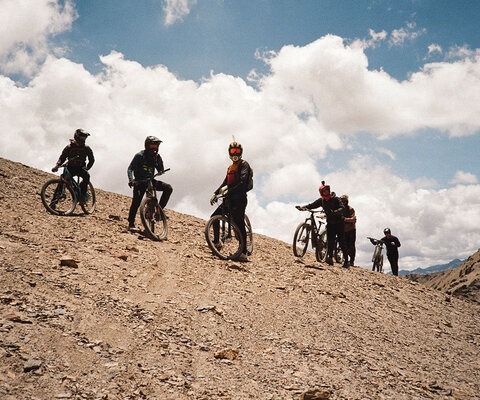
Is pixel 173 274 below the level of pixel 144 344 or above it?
above

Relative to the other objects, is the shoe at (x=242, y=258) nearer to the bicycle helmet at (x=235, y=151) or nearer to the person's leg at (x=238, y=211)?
the person's leg at (x=238, y=211)

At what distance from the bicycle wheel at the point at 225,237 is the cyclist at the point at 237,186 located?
0.14 metres

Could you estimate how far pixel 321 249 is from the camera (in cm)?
1363

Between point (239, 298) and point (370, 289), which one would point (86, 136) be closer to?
point (239, 298)

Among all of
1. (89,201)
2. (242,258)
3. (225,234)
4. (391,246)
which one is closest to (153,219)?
(225,234)

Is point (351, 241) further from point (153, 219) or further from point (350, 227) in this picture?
point (153, 219)

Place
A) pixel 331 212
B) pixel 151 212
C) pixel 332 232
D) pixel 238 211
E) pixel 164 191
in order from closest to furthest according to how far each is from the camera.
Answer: pixel 238 211 < pixel 151 212 < pixel 164 191 < pixel 331 212 < pixel 332 232

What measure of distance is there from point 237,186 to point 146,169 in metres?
2.81

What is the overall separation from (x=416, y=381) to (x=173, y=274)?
16.9 feet

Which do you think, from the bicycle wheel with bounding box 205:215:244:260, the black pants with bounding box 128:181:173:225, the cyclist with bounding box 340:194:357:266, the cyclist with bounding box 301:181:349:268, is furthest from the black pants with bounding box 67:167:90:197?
the cyclist with bounding box 340:194:357:266

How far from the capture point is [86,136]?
11.5m

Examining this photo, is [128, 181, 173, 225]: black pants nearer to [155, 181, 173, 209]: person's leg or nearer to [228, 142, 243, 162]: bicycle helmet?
[155, 181, 173, 209]: person's leg

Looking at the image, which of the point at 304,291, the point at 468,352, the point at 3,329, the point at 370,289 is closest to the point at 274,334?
the point at 304,291

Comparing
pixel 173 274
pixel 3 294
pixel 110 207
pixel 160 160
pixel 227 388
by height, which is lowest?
pixel 227 388
